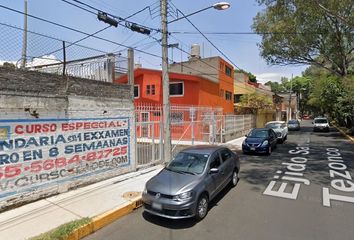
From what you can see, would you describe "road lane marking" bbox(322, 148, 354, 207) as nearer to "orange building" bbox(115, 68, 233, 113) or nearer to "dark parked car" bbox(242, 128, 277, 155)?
"dark parked car" bbox(242, 128, 277, 155)

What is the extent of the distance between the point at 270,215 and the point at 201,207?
1.64 metres

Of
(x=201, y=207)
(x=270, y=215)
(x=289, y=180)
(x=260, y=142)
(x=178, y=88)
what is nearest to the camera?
(x=201, y=207)

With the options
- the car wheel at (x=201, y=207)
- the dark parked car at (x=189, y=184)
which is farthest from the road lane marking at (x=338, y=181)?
the car wheel at (x=201, y=207)

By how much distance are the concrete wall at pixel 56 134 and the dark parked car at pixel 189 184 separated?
8.99 ft

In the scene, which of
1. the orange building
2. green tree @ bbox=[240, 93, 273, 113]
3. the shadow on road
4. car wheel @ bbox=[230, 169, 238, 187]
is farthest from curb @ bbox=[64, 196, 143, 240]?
green tree @ bbox=[240, 93, 273, 113]

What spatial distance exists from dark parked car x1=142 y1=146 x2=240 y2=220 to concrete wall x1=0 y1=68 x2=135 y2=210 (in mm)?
2741

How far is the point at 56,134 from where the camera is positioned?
25.0 feet

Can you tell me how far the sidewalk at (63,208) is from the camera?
559 cm

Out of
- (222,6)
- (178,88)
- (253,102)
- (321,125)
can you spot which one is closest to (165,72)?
(222,6)

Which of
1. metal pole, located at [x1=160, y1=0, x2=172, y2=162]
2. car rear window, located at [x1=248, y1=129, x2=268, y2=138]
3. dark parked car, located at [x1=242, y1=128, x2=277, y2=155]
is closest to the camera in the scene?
metal pole, located at [x1=160, y1=0, x2=172, y2=162]

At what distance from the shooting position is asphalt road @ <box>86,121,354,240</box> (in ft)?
18.1

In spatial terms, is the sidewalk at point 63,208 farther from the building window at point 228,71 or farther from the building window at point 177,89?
the building window at point 228,71

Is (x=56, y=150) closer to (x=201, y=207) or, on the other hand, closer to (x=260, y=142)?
(x=201, y=207)

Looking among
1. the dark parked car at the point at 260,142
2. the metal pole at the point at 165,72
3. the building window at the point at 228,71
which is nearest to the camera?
the metal pole at the point at 165,72
